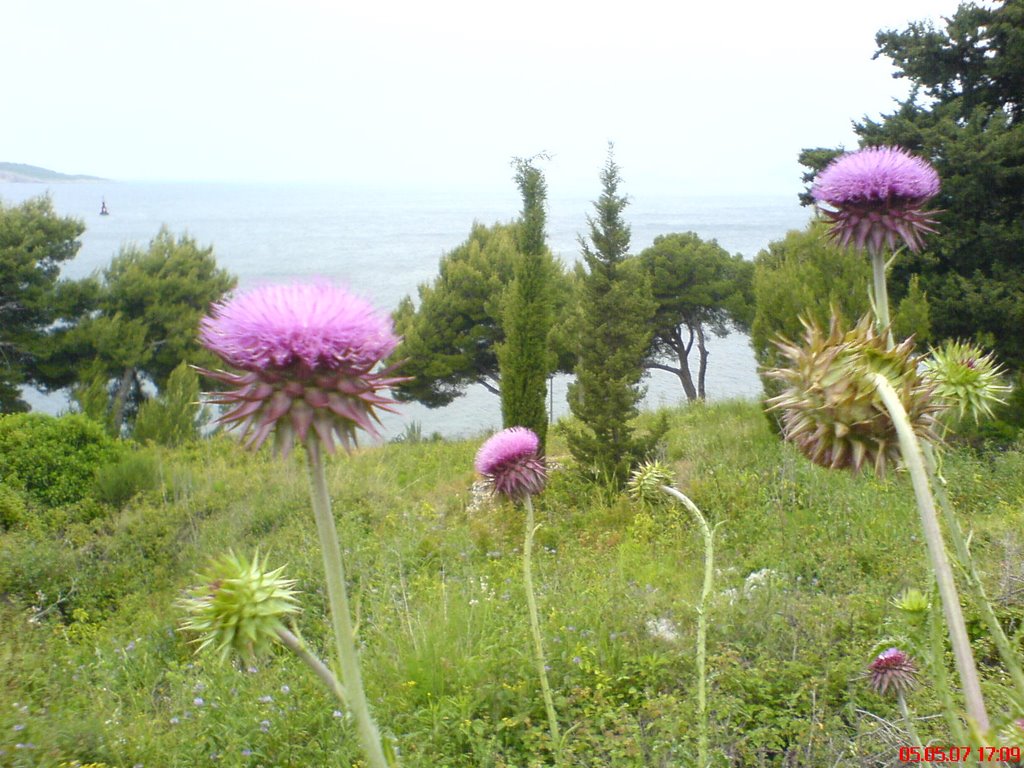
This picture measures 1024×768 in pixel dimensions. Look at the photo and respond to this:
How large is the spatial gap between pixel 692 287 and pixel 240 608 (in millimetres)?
28122

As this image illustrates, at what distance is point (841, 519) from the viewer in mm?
7562

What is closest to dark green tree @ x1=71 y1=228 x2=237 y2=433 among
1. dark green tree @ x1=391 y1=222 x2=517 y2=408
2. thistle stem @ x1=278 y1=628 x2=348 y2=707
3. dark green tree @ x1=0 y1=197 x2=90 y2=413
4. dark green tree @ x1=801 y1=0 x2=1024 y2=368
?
dark green tree @ x1=0 y1=197 x2=90 y2=413

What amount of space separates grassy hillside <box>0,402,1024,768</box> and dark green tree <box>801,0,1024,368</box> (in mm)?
3081

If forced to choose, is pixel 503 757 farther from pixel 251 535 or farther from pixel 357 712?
pixel 251 535

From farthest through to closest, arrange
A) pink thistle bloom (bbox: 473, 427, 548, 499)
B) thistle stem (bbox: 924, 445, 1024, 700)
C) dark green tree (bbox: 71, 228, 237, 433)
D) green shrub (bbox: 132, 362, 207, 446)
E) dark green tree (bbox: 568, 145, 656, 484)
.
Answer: dark green tree (bbox: 71, 228, 237, 433)
green shrub (bbox: 132, 362, 207, 446)
dark green tree (bbox: 568, 145, 656, 484)
pink thistle bloom (bbox: 473, 427, 548, 499)
thistle stem (bbox: 924, 445, 1024, 700)

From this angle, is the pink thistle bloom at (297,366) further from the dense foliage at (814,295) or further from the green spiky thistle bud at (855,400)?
the dense foliage at (814,295)

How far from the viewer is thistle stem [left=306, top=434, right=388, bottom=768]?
55.4 inches

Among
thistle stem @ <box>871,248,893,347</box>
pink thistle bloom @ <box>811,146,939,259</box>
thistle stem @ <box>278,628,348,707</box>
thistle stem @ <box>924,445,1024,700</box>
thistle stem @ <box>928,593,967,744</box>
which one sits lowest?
thistle stem @ <box>928,593,967,744</box>

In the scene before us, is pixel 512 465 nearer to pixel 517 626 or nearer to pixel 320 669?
pixel 517 626

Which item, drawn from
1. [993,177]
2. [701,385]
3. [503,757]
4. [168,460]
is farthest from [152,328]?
[503,757]

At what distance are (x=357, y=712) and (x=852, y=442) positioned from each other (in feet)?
4.03

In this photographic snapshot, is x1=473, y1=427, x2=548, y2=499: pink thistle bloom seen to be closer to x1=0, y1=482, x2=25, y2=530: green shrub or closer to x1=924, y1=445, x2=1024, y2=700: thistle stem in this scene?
x1=924, y1=445, x2=1024, y2=700: thistle stem

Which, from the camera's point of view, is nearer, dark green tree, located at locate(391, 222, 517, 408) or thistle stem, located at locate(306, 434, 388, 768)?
thistle stem, located at locate(306, 434, 388, 768)

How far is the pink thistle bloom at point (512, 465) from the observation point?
369cm
